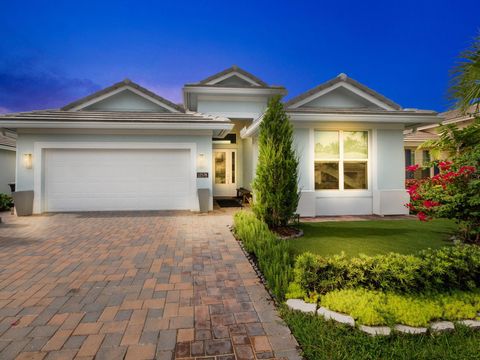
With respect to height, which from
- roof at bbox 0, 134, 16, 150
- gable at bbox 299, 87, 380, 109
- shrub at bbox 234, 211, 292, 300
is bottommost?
shrub at bbox 234, 211, 292, 300

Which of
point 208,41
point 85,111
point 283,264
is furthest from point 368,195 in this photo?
point 208,41

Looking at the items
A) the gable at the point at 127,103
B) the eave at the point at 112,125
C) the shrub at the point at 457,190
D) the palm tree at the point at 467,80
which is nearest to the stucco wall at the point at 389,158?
the shrub at the point at 457,190

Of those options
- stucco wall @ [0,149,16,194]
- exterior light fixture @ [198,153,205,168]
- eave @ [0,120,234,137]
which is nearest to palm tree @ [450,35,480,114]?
eave @ [0,120,234,137]

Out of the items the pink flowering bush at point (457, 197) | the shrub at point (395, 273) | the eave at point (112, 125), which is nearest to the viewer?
the shrub at point (395, 273)

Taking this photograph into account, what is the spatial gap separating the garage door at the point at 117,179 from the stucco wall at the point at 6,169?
21.2ft

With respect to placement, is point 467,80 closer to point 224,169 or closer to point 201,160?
point 201,160

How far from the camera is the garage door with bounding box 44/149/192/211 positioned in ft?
35.2

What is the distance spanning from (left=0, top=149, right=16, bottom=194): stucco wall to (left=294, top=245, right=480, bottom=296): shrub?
1717cm

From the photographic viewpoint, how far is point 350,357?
2.54 meters

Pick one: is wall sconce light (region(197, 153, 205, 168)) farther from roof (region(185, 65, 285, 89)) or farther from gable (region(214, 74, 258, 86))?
gable (region(214, 74, 258, 86))

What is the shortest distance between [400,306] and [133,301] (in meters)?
3.36

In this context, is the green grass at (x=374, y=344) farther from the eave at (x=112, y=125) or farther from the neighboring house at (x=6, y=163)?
the neighboring house at (x=6, y=163)

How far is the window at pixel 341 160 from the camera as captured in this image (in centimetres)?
1018

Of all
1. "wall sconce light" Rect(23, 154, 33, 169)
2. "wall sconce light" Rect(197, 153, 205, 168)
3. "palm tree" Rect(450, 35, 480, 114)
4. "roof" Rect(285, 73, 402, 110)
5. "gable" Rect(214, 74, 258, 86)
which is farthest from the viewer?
"gable" Rect(214, 74, 258, 86)
